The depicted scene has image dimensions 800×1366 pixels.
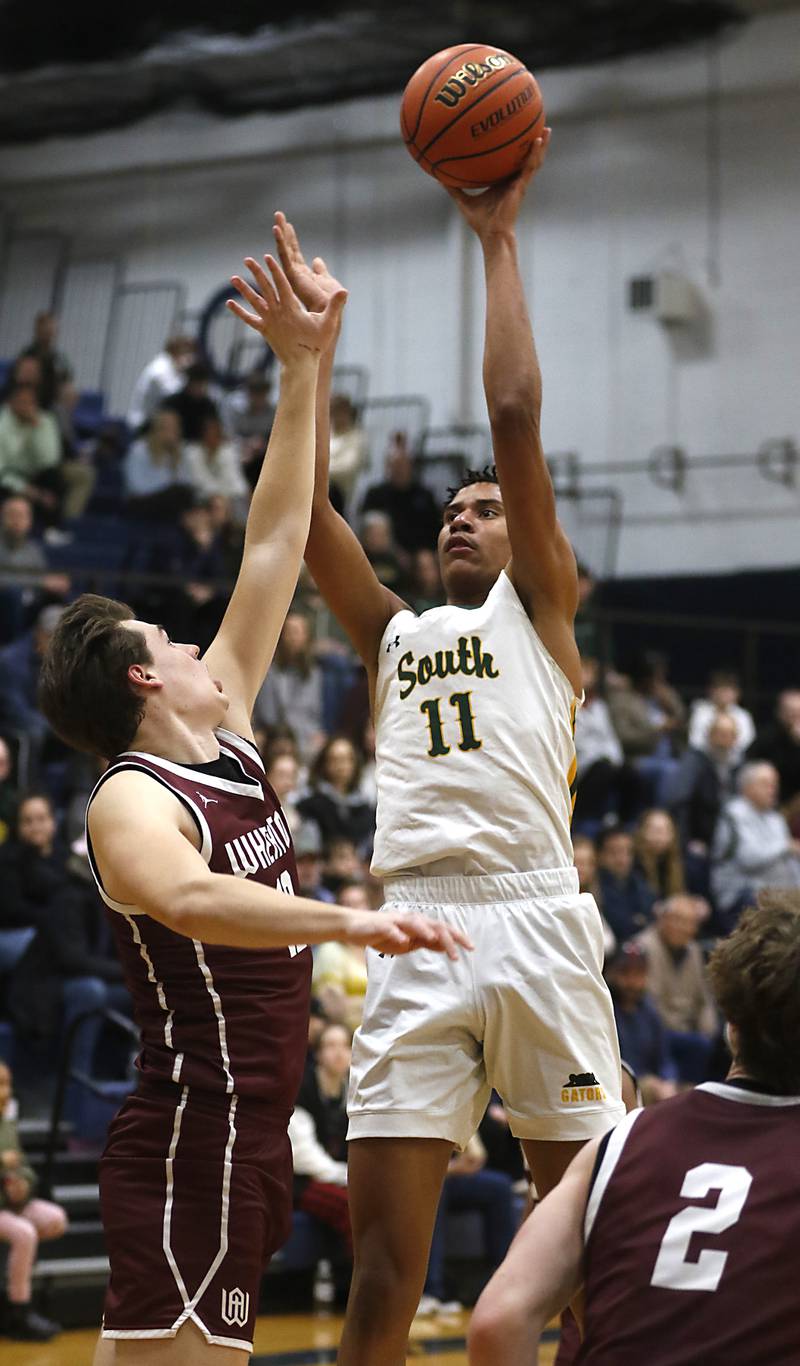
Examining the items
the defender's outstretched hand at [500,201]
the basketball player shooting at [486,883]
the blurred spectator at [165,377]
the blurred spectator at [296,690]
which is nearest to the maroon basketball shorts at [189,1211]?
the basketball player shooting at [486,883]

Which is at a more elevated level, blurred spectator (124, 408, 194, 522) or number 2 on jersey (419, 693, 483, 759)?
blurred spectator (124, 408, 194, 522)

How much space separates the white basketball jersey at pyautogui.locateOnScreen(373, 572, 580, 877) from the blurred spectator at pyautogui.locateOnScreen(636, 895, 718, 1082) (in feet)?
22.1

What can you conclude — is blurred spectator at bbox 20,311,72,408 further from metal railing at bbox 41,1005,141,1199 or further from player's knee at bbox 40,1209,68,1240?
player's knee at bbox 40,1209,68,1240

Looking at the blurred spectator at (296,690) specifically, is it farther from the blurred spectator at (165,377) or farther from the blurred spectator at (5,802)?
the blurred spectator at (165,377)

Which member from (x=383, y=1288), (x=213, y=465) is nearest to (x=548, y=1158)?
(x=383, y=1288)

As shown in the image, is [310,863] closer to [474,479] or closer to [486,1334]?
[474,479]

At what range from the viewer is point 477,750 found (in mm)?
3971

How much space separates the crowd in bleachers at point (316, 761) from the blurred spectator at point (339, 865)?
0.04 ft

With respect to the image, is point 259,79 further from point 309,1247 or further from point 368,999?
point 368,999

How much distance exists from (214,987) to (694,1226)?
1.19m

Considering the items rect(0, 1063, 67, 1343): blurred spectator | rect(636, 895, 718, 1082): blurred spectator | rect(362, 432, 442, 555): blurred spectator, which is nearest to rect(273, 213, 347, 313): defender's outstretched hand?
rect(0, 1063, 67, 1343): blurred spectator

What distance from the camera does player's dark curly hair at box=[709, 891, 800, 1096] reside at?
7.76 ft

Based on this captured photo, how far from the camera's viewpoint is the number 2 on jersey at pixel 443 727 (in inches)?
157

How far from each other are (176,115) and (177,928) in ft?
61.8
